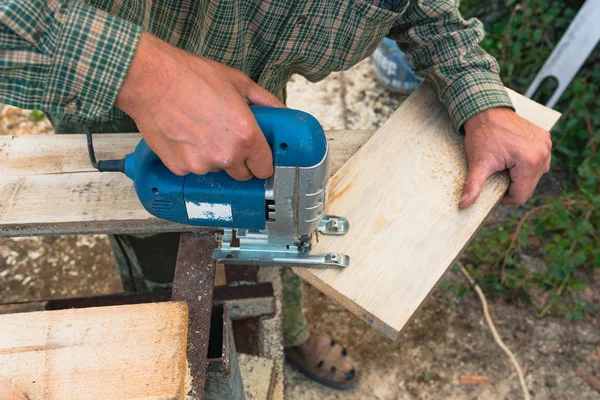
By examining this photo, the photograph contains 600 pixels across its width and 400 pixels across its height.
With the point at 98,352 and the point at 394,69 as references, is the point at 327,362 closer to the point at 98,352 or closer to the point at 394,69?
the point at 98,352

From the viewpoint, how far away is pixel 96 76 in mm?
1013

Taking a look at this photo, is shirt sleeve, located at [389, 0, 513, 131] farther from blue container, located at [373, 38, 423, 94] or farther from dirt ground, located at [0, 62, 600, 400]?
blue container, located at [373, 38, 423, 94]

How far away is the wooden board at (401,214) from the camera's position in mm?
1336

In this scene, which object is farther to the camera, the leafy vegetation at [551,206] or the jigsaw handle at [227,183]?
the leafy vegetation at [551,206]

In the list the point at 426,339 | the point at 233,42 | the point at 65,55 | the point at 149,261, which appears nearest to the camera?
the point at 65,55

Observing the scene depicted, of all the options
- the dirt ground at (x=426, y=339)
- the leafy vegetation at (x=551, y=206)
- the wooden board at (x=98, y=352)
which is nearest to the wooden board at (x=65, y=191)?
the wooden board at (x=98, y=352)

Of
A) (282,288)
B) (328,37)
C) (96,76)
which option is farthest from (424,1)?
(282,288)

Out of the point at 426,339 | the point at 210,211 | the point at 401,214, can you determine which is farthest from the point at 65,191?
the point at 426,339

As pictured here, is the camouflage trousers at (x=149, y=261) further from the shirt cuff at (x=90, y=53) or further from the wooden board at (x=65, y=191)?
the shirt cuff at (x=90, y=53)

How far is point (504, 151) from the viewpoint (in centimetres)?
154

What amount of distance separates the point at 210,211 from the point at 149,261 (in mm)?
915

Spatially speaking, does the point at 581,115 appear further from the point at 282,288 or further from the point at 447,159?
the point at 282,288

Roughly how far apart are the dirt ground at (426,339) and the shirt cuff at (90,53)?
6.67 feet

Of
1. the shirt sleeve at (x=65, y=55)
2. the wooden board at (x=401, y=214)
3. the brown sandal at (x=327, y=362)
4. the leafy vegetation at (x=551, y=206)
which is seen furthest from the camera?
the leafy vegetation at (x=551, y=206)
